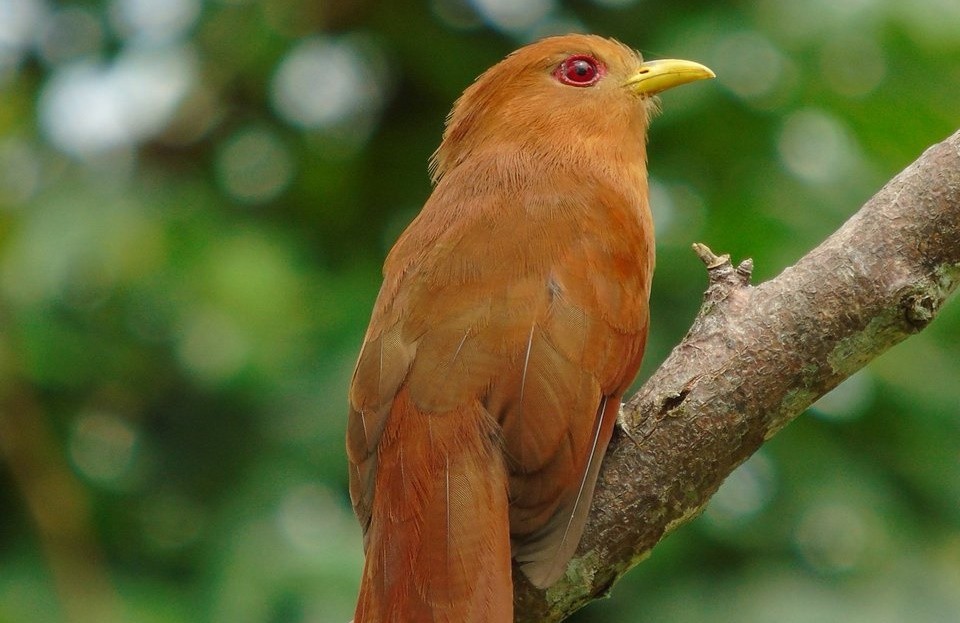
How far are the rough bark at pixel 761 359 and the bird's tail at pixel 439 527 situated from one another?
21cm

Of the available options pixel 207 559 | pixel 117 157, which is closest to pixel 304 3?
pixel 117 157

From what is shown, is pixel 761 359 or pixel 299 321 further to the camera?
pixel 299 321

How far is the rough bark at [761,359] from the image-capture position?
9.06 feet

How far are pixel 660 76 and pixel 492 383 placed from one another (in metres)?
1.60

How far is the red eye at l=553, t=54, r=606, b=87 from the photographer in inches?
163

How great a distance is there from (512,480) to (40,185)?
248cm

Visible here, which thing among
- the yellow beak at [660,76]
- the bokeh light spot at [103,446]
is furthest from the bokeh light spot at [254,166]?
the yellow beak at [660,76]

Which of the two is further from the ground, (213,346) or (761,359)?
(213,346)

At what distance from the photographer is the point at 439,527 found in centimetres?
277

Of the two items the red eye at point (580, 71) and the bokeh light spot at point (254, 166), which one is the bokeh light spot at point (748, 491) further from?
the bokeh light spot at point (254, 166)

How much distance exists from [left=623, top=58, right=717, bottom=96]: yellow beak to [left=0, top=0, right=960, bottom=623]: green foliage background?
343 millimetres

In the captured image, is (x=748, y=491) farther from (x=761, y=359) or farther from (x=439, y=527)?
(x=439, y=527)

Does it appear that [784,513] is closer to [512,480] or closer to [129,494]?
[512,480]

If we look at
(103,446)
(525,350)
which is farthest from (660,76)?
(103,446)
